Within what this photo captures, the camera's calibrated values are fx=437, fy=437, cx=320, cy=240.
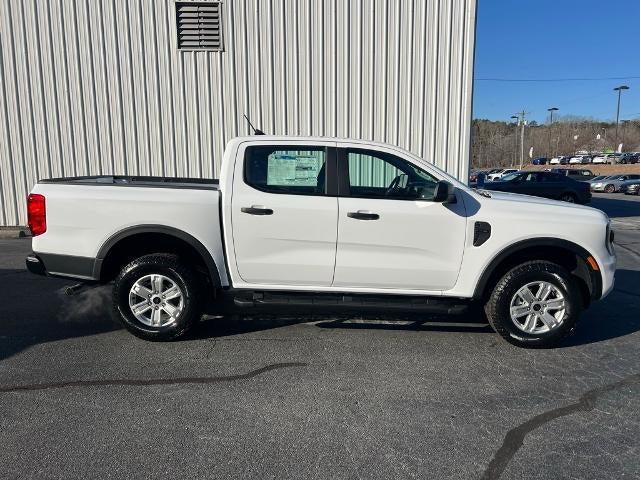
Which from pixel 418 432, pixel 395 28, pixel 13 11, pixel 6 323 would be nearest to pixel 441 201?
pixel 418 432

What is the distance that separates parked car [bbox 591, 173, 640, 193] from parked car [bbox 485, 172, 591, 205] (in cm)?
1455

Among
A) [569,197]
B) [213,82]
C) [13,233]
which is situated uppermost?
[213,82]

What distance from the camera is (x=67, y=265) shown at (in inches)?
161

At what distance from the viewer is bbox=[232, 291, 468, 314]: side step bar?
4.03 m

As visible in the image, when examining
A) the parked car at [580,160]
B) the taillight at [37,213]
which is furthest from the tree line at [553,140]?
the taillight at [37,213]

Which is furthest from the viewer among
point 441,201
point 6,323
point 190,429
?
point 6,323

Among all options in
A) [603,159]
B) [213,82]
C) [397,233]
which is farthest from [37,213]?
[603,159]

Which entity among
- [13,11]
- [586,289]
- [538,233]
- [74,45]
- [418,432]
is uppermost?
[13,11]

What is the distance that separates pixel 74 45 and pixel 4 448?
9.70m

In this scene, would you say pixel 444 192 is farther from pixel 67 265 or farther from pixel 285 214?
pixel 67 265

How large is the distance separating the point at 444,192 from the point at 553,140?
384 ft

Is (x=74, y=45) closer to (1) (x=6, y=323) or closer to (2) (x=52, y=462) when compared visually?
(1) (x=6, y=323)

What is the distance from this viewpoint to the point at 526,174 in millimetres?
18172

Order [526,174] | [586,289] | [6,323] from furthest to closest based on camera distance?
1. [526,174]
2. [6,323]
3. [586,289]
